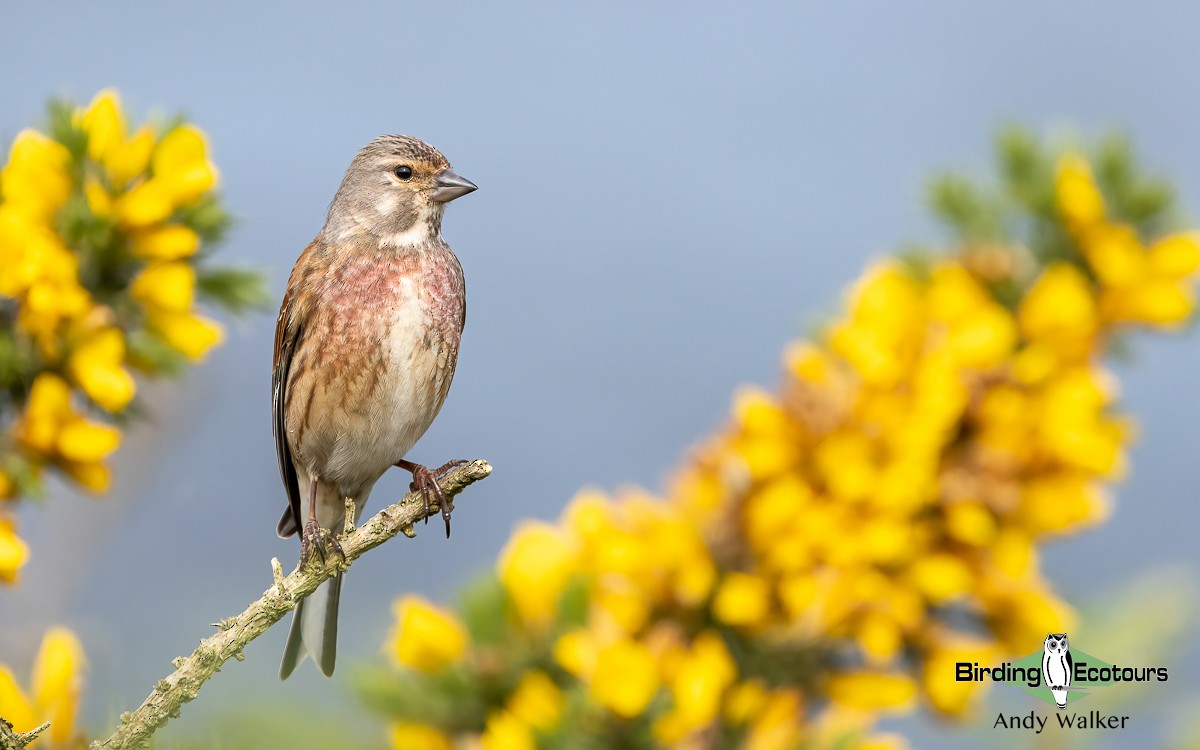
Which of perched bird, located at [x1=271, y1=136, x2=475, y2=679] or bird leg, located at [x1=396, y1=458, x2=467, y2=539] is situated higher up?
perched bird, located at [x1=271, y1=136, x2=475, y2=679]

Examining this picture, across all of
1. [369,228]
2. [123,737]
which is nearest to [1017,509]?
[369,228]

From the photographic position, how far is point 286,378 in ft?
8.86

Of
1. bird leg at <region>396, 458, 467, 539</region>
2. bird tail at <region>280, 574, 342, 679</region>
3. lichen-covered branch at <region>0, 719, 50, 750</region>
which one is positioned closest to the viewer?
lichen-covered branch at <region>0, 719, 50, 750</region>

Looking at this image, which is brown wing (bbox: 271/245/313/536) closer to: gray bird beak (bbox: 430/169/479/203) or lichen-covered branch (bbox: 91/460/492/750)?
gray bird beak (bbox: 430/169/479/203)

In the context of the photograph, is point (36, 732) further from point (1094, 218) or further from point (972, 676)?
point (1094, 218)

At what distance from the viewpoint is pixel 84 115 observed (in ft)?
6.76

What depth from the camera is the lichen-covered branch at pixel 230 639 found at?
42.7 inches

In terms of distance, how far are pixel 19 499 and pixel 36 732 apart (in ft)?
3.16

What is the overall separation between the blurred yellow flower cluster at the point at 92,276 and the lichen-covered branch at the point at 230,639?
2.05 ft

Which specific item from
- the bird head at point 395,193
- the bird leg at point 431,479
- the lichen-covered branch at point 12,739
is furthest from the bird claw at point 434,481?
the lichen-covered branch at point 12,739

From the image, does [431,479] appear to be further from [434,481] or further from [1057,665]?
[1057,665]

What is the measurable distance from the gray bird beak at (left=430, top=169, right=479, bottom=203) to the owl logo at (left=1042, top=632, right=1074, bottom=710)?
4.71 feet

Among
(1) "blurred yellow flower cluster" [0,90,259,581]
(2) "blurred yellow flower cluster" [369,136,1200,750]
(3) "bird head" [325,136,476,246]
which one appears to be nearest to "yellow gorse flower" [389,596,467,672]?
(2) "blurred yellow flower cluster" [369,136,1200,750]

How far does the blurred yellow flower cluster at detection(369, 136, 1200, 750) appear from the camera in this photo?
2.07 metres
